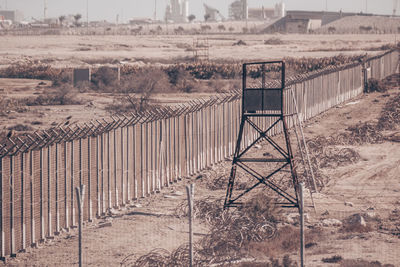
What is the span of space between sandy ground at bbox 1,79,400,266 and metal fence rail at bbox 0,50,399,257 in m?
0.28

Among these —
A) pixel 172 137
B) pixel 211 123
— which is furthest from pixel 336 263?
pixel 211 123

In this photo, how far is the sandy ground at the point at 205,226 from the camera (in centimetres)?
1172

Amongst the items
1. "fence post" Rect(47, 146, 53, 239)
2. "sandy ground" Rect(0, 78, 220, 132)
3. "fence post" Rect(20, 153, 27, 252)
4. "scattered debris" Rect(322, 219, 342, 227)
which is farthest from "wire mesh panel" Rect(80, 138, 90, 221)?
"sandy ground" Rect(0, 78, 220, 132)

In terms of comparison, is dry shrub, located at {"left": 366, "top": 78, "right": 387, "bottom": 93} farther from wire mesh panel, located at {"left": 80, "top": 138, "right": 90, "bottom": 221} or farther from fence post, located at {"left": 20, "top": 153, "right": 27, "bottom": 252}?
fence post, located at {"left": 20, "top": 153, "right": 27, "bottom": 252}

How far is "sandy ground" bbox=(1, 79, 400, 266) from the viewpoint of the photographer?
38.4 ft

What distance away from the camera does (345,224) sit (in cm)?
1355

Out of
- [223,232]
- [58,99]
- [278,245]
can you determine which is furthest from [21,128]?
[278,245]

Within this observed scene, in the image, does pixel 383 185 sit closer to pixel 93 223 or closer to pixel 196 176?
pixel 196 176

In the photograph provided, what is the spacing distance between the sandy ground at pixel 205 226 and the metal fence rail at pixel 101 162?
0.28 meters

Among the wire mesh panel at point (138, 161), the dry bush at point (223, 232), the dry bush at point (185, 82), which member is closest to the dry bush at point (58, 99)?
the dry bush at point (185, 82)

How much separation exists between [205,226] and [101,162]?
2.35 m

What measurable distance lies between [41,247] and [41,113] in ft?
62.4

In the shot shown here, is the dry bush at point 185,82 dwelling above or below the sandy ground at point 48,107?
above

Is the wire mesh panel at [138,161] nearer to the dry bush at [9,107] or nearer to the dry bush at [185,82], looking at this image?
the dry bush at [9,107]
